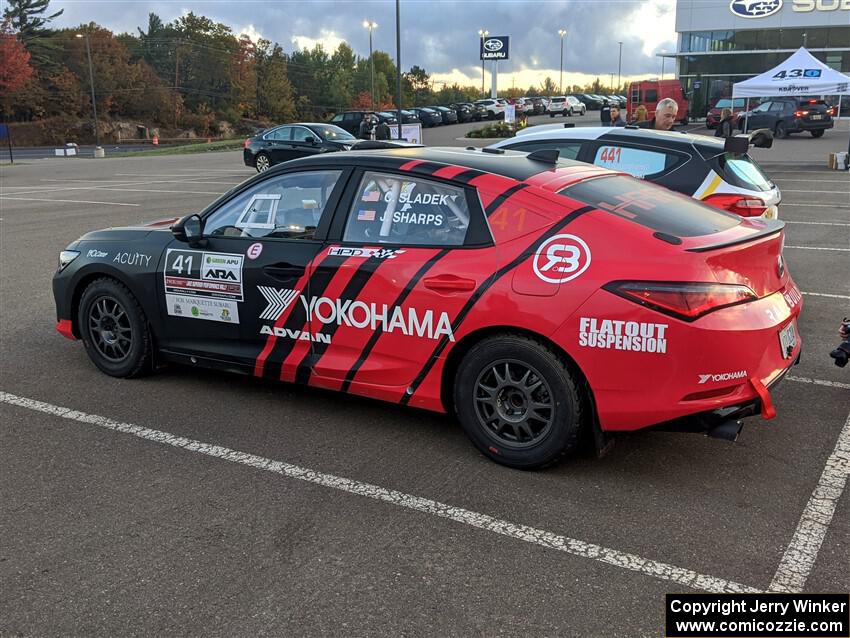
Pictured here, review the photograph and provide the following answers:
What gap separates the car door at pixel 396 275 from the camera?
4035 millimetres

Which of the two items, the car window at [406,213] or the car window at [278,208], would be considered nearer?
the car window at [406,213]

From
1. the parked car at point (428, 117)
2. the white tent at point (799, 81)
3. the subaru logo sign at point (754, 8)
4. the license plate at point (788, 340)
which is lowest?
the license plate at point (788, 340)

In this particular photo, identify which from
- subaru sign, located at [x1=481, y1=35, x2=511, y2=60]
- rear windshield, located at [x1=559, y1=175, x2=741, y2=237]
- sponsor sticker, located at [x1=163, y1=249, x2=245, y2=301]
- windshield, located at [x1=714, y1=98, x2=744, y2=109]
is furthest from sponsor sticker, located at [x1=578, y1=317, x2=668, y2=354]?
subaru sign, located at [x1=481, y1=35, x2=511, y2=60]

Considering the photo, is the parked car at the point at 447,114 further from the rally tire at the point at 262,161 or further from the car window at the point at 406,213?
the car window at the point at 406,213

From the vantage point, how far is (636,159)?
6.99 metres

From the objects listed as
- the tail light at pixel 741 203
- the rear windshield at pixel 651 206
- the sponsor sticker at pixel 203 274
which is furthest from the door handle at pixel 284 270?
the tail light at pixel 741 203

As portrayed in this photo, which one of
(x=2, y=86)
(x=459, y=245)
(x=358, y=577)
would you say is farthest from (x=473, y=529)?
(x=2, y=86)

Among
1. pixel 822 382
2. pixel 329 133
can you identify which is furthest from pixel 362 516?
pixel 329 133

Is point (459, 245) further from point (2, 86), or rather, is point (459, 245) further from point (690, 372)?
point (2, 86)

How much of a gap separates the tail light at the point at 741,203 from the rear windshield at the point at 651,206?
230 centimetres

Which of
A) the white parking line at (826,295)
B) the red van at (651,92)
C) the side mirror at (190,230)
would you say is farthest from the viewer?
the red van at (651,92)

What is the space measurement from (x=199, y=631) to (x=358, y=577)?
0.62m

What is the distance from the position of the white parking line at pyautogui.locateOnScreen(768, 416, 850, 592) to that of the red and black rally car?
1.71 feet

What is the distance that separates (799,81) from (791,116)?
34.9ft
